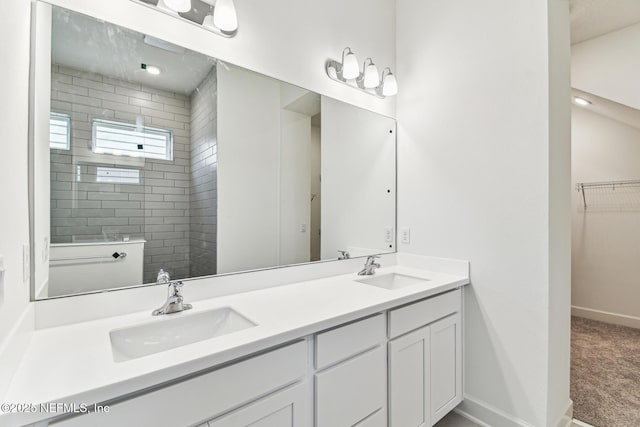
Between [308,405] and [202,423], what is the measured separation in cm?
38

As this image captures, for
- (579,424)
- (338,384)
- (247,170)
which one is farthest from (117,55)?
(579,424)

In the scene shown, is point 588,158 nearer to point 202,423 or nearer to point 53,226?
point 202,423

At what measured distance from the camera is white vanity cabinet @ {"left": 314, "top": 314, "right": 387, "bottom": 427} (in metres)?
1.07

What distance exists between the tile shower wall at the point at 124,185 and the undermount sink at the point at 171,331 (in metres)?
0.24

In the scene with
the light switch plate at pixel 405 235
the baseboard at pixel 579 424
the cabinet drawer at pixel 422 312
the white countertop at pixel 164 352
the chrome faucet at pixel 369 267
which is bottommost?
the baseboard at pixel 579 424

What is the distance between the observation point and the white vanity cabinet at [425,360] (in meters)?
1.35

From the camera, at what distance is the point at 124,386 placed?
677 mm

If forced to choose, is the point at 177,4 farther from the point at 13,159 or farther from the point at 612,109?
the point at 612,109

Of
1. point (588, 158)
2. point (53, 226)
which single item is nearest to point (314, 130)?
point (53, 226)

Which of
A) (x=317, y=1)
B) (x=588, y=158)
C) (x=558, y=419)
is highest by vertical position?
(x=317, y=1)

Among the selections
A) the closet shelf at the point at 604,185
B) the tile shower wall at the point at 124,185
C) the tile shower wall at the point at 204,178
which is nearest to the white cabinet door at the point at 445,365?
the tile shower wall at the point at 204,178

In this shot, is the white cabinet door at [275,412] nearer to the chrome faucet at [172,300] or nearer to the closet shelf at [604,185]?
the chrome faucet at [172,300]

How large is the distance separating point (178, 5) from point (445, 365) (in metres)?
2.17

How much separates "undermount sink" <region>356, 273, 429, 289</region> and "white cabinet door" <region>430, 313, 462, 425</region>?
0.29 m
